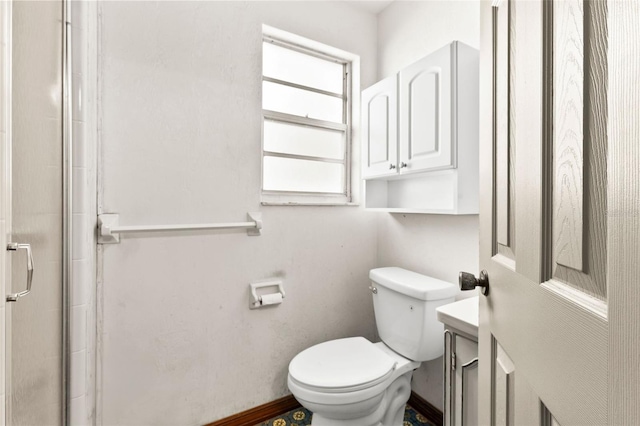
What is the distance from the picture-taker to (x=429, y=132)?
1.36 m

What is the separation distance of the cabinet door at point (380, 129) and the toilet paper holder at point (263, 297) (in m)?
0.79

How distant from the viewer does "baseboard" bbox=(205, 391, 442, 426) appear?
1510mm

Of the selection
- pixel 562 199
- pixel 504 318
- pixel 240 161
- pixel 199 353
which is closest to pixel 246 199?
pixel 240 161

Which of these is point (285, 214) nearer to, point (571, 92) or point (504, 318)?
point (504, 318)

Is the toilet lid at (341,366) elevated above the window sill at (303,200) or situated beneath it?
situated beneath

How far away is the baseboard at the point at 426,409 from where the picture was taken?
154 centimetres

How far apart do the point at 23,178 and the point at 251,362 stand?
1215 mm

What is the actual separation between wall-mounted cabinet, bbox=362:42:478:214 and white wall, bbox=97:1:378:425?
0.49 metres

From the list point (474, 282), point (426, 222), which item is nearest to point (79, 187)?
point (474, 282)

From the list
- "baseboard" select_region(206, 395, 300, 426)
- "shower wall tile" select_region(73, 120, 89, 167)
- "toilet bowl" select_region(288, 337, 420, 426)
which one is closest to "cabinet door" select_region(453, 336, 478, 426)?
"toilet bowl" select_region(288, 337, 420, 426)

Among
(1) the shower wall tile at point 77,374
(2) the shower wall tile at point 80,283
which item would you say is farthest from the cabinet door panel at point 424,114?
(1) the shower wall tile at point 77,374

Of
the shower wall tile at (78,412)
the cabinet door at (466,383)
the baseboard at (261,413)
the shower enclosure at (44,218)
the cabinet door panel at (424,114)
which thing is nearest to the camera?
the shower enclosure at (44,218)

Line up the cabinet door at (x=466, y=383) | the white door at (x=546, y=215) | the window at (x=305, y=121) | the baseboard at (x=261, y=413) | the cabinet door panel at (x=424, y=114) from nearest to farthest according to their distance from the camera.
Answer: the white door at (x=546, y=215) < the cabinet door at (x=466, y=383) < the cabinet door panel at (x=424, y=114) < the baseboard at (x=261, y=413) < the window at (x=305, y=121)

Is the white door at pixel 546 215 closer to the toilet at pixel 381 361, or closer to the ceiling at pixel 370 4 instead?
the toilet at pixel 381 361
